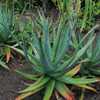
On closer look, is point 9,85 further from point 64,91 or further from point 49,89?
point 64,91

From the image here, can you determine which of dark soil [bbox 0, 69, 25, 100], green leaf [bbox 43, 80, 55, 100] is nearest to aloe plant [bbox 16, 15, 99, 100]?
green leaf [bbox 43, 80, 55, 100]

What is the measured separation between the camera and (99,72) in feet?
12.0

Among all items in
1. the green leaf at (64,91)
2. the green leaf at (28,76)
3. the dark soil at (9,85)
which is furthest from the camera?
the dark soil at (9,85)

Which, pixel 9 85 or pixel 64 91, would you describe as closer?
pixel 64 91

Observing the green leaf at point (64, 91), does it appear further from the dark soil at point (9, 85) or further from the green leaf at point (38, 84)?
the dark soil at point (9, 85)

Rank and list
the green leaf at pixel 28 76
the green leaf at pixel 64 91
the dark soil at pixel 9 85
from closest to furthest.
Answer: the green leaf at pixel 64 91
the green leaf at pixel 28 76
the dark soil at pixel 9 85

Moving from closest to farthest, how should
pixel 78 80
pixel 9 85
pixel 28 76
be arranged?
pixel 78 80, pixel 28 76, pixel 9 85

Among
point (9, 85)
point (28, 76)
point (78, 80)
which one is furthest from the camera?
point (9, 85)

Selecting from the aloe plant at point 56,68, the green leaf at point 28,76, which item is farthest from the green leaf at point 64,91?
the green leaf at point 28,76

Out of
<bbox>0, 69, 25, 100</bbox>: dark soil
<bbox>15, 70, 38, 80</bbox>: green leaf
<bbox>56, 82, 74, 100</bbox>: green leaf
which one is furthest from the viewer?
<bbox>0, 69, 25, 100</bbox>: dark soil

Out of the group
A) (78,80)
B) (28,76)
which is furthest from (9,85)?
(78,80)

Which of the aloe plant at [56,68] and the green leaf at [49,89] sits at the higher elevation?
the aloe plant at [56,68]

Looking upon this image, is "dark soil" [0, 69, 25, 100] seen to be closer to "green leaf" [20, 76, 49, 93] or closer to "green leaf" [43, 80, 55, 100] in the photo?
"green leaf" [20, 76, 49, 93]

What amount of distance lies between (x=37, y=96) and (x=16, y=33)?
1214mm
